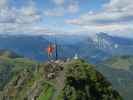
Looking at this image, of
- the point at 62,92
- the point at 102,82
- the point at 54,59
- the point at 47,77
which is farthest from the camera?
the point at 54,59

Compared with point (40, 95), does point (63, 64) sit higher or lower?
higher

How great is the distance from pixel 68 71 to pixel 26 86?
32.4 m

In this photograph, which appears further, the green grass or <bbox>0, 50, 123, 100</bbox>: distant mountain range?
the green grass

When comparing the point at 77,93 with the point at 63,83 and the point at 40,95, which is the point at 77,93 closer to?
the point at 63,83

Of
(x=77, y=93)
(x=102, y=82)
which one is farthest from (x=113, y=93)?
(x=77, y=93)

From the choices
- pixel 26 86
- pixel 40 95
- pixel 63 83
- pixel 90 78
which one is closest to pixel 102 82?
pixel 90 78

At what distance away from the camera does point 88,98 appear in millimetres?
127125

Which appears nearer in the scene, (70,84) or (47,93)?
(70,84)

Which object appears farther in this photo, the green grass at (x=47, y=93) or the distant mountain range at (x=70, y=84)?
the green grass at (x=47, y=93)

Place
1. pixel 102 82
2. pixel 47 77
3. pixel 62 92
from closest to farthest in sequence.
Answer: pixel 62 92, pixel 102 82, pixel 47 77

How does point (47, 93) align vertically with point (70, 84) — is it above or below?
below

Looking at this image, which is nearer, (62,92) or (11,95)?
(62,92)

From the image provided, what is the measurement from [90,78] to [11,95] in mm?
47965

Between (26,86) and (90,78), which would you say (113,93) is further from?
(26,86)
